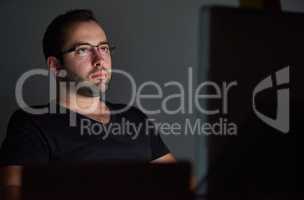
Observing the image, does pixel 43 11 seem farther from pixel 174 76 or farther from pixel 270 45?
pixel 270 45

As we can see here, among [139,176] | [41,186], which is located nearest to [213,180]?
[139,176]

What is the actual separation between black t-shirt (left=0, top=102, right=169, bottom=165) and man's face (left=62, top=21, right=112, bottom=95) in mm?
78

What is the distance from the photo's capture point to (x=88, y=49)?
119cm

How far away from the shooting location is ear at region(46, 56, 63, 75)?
1.17m

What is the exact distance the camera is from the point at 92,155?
116cm

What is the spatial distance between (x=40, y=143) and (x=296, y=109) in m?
0.60

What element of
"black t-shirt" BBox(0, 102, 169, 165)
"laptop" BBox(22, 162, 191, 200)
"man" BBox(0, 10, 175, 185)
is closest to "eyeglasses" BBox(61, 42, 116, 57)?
"man" BBox(0, 10, 175, 185)

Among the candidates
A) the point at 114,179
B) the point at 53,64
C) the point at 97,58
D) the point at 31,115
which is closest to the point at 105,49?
the point at 97,58

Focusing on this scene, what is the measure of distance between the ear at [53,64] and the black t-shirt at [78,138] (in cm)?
10

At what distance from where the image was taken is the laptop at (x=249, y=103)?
2.64ft

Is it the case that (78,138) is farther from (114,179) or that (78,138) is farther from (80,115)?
(114,179)

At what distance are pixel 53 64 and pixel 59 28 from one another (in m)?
0.10

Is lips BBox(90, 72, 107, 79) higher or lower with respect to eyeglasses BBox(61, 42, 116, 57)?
lower

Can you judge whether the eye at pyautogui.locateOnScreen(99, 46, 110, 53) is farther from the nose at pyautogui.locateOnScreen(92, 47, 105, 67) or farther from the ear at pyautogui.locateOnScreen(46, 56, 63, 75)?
the ear at pyautogui.locateOnScreen(46, 56, 63, 75)
